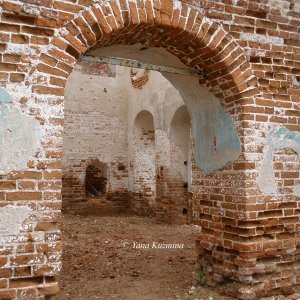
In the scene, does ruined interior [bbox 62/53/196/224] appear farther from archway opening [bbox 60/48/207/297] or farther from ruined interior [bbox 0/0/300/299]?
ruined interior [bbox 0/0/300/299]

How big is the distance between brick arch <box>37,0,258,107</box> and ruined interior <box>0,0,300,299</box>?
11mm

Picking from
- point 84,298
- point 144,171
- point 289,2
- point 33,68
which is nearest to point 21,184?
point 33,68

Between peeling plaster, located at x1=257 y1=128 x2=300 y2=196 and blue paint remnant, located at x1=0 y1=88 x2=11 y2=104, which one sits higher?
blue paint remnant, located at x1=0 y1=88 x2=11 y2=104

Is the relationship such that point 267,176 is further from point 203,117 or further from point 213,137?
point 203,117

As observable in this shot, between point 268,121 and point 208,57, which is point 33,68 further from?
point 268,121

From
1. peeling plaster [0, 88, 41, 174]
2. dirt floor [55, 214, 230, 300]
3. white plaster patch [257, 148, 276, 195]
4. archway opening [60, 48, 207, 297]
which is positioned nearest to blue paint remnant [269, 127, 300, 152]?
white plaster patch [257, 148, 276, 195]

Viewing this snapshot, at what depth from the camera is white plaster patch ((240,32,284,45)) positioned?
4033mm

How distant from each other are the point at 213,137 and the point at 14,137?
2.25m

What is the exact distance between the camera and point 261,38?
4.11m

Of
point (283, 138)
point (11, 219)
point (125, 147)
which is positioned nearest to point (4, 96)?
point (11, 219)

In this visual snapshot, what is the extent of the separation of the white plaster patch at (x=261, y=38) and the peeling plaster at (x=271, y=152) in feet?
3.03

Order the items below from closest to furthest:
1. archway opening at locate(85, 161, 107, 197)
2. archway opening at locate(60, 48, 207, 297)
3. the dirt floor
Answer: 1. the dirt floor
2. archway opening at locate(60, 48, 207, 297)
3. archway opening at locate(85, 161, 107, 197)

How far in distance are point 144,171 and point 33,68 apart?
30.4ft

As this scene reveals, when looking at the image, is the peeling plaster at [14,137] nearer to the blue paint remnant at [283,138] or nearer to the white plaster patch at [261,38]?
the white plaster patch at [261,38]
